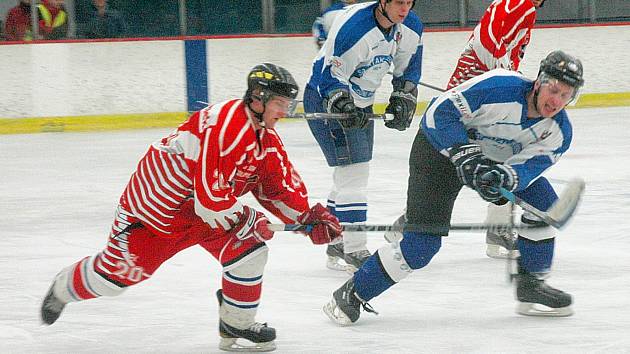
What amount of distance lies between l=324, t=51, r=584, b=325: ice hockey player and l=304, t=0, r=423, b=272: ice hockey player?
28.6 inches

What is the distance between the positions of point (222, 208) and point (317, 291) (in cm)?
103

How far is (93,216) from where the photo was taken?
205 inches

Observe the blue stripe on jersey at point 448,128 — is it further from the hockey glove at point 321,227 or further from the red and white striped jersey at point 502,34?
the red and white striped jersey at point 502,34

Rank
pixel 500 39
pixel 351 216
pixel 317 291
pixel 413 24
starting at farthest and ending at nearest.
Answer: pixel 500 39 → pixel 413 24 → pixel 351 216 → pixel 317 291

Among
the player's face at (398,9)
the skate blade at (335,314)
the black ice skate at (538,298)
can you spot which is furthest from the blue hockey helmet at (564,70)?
the player's face at (398,9)

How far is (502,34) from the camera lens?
14.3 feet

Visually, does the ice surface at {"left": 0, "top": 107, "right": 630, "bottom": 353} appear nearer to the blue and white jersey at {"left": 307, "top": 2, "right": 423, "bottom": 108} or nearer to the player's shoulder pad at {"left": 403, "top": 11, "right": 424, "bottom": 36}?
the blue and white jersey at {"left": 307, "top": 2, "right": 423, "bottom": 108}

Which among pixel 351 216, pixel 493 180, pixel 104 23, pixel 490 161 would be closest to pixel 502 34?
pixel 351 216

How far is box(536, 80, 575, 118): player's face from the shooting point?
3027 millimetres

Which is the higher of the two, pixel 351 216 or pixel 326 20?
pixel 326 20

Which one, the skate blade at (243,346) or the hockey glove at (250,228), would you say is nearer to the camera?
the hockey glove at (250,228)

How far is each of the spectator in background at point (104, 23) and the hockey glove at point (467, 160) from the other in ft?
22.1

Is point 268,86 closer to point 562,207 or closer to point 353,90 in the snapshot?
point 562,207

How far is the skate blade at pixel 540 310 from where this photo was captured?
3.35m
